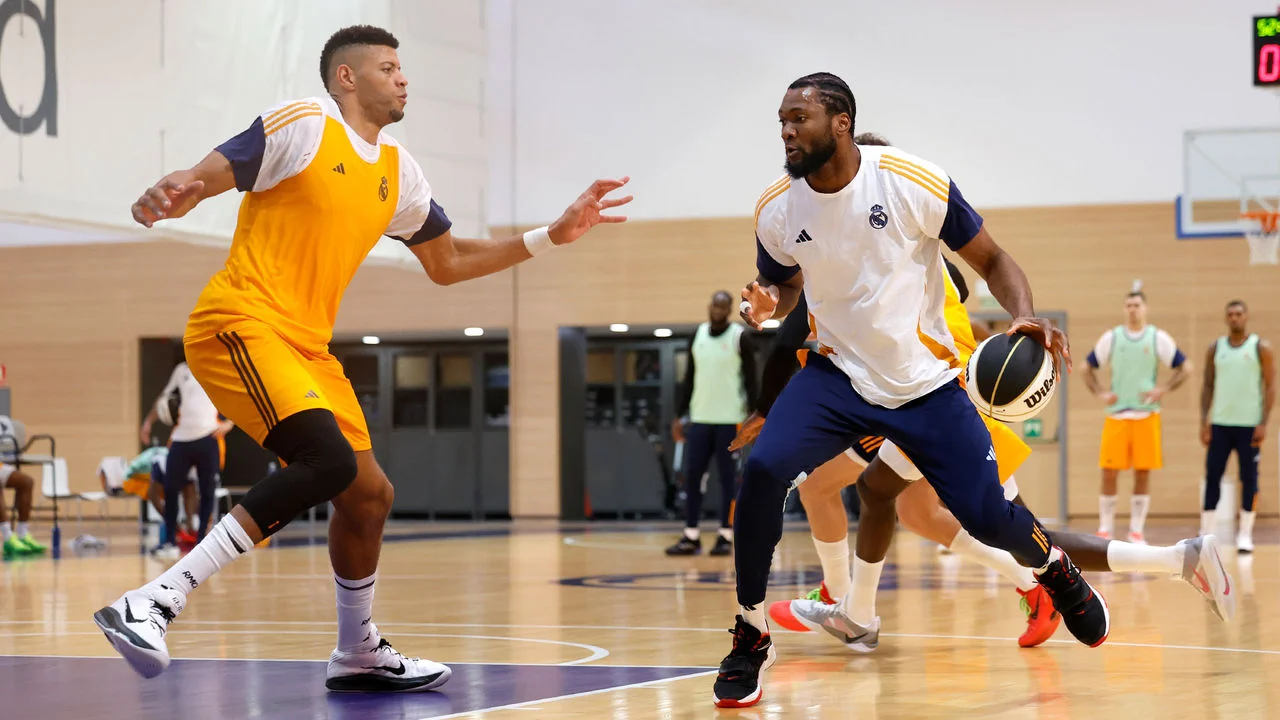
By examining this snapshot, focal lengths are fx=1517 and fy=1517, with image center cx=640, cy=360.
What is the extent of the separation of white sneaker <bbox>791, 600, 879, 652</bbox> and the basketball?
5.04ft

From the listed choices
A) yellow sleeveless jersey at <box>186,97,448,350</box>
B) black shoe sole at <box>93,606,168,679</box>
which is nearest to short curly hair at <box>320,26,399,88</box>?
yellow sleeveless jersey at <box>186,97,448,350</box>

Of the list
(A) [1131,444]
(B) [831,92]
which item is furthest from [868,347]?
(A) [1131,444]

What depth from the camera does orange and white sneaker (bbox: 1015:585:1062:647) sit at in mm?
5535

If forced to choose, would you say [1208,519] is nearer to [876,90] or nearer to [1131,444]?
[1131,444]

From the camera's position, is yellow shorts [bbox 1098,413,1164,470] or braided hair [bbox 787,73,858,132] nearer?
braided hair [bbox 787,73,858,132]

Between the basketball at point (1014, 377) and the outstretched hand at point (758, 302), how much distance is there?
617 mm

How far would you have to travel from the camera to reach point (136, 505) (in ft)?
66.3

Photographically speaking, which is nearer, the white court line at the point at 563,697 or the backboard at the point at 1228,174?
the white court line at the point at 563,697

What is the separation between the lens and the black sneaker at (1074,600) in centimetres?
447

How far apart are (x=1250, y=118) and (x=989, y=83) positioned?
286 cm

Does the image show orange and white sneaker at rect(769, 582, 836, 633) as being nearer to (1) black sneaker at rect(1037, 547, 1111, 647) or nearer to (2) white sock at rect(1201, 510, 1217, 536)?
(1) black sneaker at rect(1037, 547, 1111, 647)

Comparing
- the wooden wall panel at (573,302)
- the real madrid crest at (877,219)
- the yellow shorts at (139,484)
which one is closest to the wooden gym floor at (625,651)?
the real madrid crest at (877,219)

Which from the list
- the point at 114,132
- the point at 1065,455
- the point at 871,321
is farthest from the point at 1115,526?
the point at 871,321

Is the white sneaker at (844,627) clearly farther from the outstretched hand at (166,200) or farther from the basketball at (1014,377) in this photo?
the outstretched hand at (166,200)
